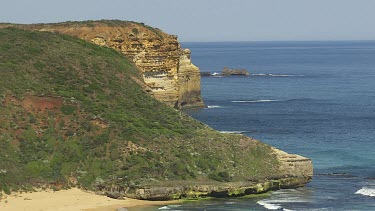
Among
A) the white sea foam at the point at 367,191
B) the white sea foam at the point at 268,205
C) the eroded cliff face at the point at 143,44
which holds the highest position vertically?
the eroded cliff face at the point at 143,44

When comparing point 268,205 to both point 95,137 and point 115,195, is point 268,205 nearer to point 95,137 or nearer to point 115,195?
point 115,195

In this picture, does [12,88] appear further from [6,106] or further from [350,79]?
[350,79]

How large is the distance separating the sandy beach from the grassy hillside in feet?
4.67

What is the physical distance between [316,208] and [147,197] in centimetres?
1277

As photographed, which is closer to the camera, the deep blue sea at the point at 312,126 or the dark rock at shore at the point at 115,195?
the dark rock at shore at the point at 115,195

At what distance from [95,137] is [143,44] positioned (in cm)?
2942

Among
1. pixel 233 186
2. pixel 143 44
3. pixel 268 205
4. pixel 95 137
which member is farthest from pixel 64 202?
pixel 143 44

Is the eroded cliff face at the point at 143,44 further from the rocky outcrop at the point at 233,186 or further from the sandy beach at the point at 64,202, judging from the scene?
the sandy beach at the point at 64,202

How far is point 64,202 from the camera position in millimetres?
59156

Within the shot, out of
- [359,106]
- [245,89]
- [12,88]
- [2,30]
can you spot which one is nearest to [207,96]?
[245,89]

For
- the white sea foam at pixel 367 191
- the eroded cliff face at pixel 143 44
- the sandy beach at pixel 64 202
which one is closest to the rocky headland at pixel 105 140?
the sandy beach at pixel 64 202

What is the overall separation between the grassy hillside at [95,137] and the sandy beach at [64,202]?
1.42 metres

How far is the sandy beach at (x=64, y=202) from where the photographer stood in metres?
57.4

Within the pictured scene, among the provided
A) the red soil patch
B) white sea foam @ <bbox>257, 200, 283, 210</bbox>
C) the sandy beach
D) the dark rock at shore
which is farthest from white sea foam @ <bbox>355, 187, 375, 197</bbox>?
the red soil patch
